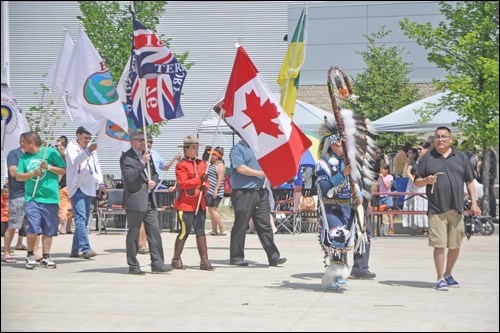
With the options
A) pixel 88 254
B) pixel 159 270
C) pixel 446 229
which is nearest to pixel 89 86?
pixel 88 254

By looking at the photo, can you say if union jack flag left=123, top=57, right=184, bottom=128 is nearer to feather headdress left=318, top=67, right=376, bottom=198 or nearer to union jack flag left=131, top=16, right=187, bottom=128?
union jack flag left=131, top=16, right=187, bottom=128

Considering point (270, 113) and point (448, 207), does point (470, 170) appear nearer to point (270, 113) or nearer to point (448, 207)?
point (448, 207)

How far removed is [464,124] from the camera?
22.3 meters

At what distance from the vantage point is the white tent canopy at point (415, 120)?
23359 mm

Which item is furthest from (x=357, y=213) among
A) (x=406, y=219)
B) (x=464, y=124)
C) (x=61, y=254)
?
(x=464, y=124)

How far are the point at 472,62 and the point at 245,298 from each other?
1340 cm

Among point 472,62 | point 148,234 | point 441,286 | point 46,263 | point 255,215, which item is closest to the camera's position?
point 441,286

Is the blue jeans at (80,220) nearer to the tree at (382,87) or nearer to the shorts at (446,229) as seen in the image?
the shorts at (446,229)

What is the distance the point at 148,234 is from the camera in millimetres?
13188

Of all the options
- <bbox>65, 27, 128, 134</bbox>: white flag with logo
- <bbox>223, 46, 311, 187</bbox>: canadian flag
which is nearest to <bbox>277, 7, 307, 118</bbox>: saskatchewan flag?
<bbox>223, 46, 311, 187</bbox>: canadian flag

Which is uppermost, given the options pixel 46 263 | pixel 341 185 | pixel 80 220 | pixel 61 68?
pixel 61 68

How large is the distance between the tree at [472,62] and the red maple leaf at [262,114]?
9.35 m

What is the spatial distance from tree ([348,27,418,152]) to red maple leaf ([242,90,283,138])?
870 inches

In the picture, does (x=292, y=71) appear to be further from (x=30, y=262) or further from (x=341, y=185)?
(x=30, y=262)
